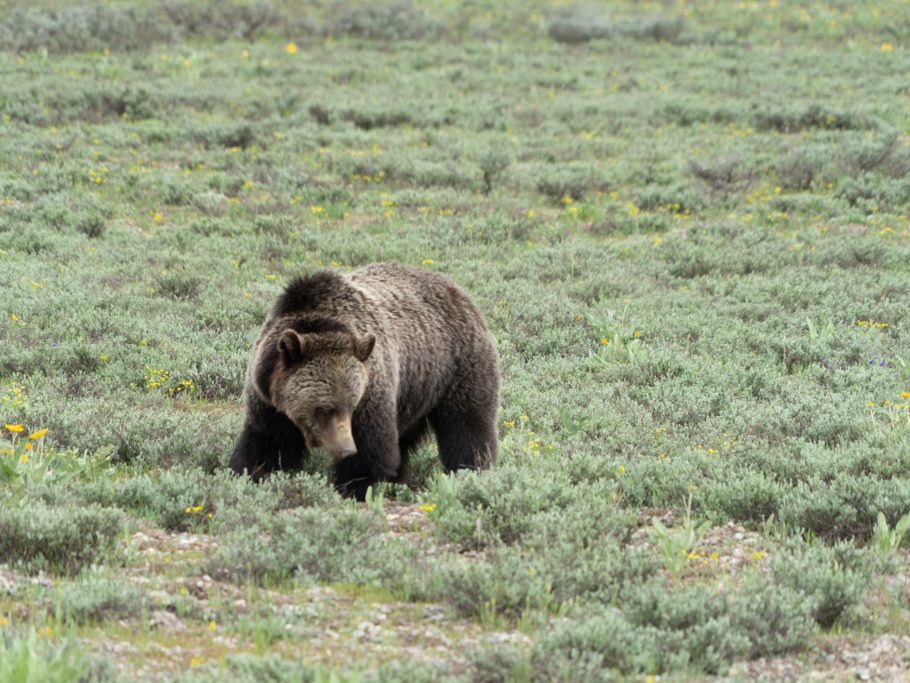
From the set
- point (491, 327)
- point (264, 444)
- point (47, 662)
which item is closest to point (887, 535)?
point (264, 444)

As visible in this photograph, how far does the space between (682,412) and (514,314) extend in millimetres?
3130

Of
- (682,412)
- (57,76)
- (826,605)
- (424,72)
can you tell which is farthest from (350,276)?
(424,72)

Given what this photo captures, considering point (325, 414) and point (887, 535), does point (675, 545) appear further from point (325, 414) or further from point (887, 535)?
point (325, 414)

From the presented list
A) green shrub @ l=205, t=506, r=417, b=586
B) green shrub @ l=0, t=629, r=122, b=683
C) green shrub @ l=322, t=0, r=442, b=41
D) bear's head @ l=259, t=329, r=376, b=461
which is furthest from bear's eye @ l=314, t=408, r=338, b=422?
green shrub @ l=322, t=0, r=442, b=41

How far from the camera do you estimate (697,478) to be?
6.72 meters

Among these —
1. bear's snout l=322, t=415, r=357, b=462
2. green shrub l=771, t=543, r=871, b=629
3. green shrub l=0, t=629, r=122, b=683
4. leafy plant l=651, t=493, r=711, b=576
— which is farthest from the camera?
bear's snout l=322, t=415, r=357, b=462

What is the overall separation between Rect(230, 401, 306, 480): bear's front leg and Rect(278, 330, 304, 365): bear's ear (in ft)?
1.40

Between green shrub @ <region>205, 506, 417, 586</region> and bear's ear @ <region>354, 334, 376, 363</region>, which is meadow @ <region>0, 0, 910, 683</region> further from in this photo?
bear's ear @ <region>354, 334, 376, 363</region>

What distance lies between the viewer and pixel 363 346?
20.1 ft

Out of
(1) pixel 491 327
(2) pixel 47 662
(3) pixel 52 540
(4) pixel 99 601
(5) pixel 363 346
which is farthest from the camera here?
(1) pixel 491 327

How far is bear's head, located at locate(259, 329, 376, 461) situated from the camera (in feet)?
19.6

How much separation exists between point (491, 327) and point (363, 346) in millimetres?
4960

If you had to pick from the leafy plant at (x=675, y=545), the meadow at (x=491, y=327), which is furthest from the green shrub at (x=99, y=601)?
the leafy plant at (x=675, y=545)

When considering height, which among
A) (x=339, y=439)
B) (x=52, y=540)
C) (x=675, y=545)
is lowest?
(x=675, y=545)
